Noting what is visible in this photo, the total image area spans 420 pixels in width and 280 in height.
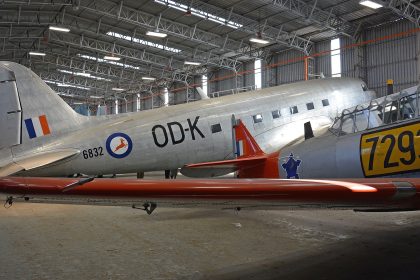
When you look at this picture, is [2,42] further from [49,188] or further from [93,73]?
[49,188]

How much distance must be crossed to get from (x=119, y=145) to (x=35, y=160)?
76.6 inches

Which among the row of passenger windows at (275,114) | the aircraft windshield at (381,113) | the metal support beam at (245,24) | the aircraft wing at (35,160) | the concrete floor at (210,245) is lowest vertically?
the concrete floor at (210,245)

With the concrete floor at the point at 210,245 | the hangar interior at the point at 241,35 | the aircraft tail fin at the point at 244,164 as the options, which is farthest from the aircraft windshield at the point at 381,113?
the hangar interior at the point at 241,35

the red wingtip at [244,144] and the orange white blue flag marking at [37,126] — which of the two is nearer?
the red wingtip at [244,144]

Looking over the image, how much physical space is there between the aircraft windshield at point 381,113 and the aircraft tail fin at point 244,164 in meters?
1.45

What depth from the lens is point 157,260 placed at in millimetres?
4949

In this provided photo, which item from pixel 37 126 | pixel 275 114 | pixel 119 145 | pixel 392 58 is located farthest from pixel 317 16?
pixel 37 126

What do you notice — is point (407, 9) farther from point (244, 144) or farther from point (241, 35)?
point (244, 144)

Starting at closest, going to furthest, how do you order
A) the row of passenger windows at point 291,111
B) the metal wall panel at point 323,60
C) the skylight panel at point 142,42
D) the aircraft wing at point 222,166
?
the aircraft wing at point 222,166
the row of passenger windows at point 291,111
the metal wall panel at point 323,60
the skylight panel at point 142,42

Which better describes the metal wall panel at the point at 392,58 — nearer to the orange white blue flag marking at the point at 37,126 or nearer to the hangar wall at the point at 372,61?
the hangar wall at the point at 372,61

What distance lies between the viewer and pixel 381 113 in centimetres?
498

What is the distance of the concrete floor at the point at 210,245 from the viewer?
447cm

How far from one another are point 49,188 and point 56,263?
2603 mm

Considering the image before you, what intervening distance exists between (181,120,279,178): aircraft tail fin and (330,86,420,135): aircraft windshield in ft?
4.75
